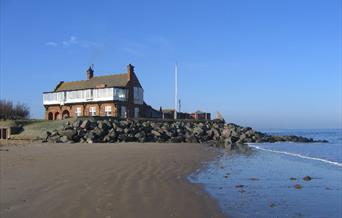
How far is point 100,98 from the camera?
180ft

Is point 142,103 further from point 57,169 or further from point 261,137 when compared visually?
point 57,169

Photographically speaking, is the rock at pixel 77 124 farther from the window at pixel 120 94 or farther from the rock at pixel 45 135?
the window at pixel 120 94

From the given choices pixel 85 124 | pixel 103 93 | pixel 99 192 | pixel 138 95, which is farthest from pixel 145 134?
pixel 99 192

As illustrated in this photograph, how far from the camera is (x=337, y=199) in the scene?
11.6m

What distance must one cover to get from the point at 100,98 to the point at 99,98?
188mm

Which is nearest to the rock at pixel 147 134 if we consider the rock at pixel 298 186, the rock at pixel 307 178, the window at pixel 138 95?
the window at pixel 138 95

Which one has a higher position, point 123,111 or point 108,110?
point 108,110

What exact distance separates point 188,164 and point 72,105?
4172 cm

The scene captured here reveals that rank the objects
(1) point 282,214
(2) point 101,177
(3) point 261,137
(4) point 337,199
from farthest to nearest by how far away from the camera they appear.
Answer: (3) point 261,137, (2) point 101,177, (4) point 337,199, (1) point 282,214

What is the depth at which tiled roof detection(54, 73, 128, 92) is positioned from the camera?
5638cm

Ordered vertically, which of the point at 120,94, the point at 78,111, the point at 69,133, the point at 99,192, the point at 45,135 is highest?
the point at 120,94

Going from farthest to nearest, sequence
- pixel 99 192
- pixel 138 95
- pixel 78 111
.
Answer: pixel 138 95 < pixel 78 111 < pixel 99 192

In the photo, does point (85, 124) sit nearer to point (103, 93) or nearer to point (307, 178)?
point (103, 93)

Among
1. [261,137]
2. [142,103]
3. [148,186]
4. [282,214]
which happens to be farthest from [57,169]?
[142,103]
